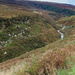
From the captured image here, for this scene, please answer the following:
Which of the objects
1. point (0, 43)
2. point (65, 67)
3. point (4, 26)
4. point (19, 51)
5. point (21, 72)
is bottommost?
point (19, 51)

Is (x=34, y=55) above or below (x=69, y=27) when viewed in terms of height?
above

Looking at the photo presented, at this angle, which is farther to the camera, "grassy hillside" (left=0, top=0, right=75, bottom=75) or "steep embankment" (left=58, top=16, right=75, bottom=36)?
"steep embankment" (left=58, top=16, right=75, bottom=36)

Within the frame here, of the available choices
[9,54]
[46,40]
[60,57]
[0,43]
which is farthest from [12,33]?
[60,57]

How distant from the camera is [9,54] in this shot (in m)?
39.4

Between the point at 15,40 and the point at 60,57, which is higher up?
the point at 60,57

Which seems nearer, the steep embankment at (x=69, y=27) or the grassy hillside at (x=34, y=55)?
the grassy hillside at (x=34, y=55)

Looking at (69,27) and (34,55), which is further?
(69,27)

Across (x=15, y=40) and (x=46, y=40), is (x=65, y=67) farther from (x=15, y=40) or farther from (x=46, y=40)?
(x=46, y=40)

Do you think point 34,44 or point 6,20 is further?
point 6,20

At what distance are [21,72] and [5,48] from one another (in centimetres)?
3830

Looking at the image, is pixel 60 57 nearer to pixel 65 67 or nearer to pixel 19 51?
pixel 65 67

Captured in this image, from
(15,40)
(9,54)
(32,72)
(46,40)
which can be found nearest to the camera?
(32,72)

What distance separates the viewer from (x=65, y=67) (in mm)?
4812

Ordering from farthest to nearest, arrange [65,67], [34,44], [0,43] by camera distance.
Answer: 1. [34,44]
2. [0,43]
3. [65,67]
